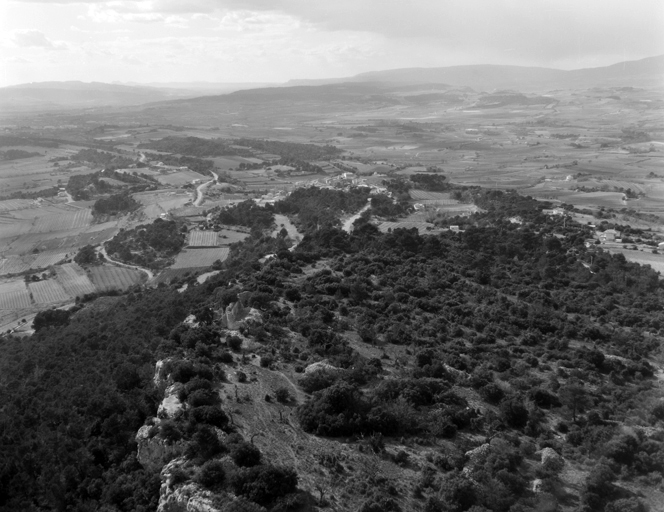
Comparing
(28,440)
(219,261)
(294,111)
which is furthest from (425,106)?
Answer: (28,440)

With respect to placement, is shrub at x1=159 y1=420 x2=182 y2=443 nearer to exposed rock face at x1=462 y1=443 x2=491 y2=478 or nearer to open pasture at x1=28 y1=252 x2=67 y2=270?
exposed rock face at x1=462 y1=443 x2=491 y2=478

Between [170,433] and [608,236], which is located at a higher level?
[608,236]

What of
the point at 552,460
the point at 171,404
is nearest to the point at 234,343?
the point at 171,404

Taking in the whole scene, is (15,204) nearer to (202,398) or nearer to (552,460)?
(202,398)

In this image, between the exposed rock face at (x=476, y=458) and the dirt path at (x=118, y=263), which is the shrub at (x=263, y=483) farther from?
the dirt path at (x=118, y=263)

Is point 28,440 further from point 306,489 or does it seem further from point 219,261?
point 219,261

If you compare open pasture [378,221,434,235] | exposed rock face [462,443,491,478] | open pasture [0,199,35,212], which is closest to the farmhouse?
open pasture [378,221,434,235]
